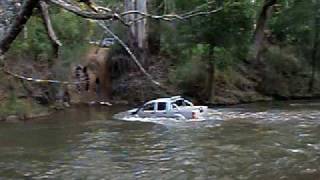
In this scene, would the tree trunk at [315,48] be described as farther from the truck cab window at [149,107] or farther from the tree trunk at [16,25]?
the tree trunk at [16,25]

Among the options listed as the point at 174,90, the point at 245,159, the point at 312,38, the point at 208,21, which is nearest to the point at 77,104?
the point at 174,90

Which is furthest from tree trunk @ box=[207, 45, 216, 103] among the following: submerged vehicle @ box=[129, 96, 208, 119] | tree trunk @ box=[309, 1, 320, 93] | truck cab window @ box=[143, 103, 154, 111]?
truck cab window @ box=[143, 103, 154, 111]

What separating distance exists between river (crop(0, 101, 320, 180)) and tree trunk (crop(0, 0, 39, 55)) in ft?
44.8

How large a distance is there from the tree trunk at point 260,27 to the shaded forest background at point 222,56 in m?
0.07

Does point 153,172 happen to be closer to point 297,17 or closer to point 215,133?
point 215,133

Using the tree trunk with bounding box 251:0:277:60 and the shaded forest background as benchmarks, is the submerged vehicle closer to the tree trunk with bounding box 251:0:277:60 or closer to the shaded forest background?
the shaded forest background

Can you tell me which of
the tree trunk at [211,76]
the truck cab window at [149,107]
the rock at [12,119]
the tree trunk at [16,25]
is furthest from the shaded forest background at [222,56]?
the tree trunk at [16,25]

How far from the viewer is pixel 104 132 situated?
87.8 ft

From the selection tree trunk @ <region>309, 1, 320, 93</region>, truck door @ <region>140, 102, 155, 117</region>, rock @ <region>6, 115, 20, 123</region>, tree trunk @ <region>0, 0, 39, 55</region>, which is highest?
tree trunk @ <region>309, 1, 320, 93</region>

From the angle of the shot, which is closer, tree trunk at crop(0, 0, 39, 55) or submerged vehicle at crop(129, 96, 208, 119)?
tree trunk at crop(0, 0, 39, 55)

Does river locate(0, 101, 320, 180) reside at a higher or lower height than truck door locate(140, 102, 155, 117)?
lower

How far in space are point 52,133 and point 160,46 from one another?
19.4 meters

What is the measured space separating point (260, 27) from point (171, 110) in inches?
602

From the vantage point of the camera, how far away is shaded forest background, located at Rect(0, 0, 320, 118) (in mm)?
38500
